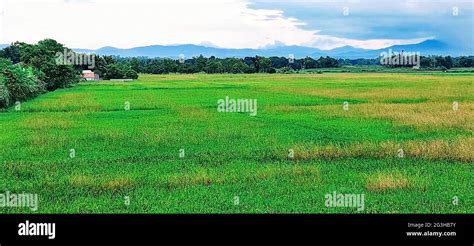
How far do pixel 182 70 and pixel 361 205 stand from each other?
47100mm

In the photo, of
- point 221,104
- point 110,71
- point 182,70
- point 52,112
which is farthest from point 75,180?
point 110,71

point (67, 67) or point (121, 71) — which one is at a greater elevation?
point (121, 71)

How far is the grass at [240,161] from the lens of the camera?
7.05 m

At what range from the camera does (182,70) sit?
5300cm

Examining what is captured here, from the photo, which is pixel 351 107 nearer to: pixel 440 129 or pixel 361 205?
pixel 440 129

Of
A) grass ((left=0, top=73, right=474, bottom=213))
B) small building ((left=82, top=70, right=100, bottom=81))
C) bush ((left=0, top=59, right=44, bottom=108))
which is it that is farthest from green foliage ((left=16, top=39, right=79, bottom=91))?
grass ((left=0, top=73, right=474, bottom=213))

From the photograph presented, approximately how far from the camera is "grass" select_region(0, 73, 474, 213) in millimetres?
7055

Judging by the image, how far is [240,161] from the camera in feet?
32.5

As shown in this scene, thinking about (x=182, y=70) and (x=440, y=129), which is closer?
(x=440, y=129)
